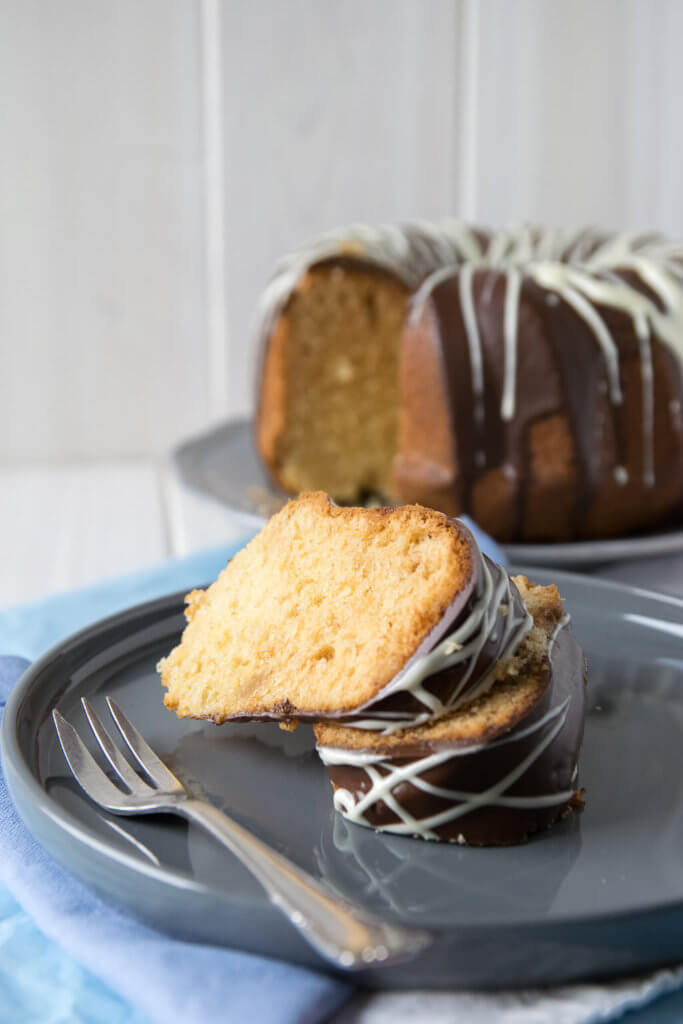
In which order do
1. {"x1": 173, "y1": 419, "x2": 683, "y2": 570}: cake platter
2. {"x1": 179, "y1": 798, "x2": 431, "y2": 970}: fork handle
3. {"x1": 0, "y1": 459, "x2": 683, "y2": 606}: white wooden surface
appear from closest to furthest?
{"x1": 179, "y1": 798, "x2": 431, "y2": 970}: fork handle < {"x1": 173, "y1": 419, "x2": 683, "y2": 570}: cake platter < {"x1": 0, "y1": 459, "x2": 683, "y2": 606}: white wooden surface

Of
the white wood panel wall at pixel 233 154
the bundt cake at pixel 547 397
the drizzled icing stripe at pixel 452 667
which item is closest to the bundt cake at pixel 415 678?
the drizzled icing stripe at pixel 452 667

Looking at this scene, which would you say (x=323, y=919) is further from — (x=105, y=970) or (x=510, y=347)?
(x=510, y=347)

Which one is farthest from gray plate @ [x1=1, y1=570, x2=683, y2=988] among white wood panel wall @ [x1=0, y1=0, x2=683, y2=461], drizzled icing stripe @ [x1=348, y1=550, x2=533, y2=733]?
white wood panel wall @ [x1=0, y1=0, x2=683, y2=461]

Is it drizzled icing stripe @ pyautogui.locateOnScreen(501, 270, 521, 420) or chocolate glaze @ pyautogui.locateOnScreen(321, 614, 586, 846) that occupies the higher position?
drizzled icing stripe @ pyautogui.locateOnScreen(501, 270, 521, 420)

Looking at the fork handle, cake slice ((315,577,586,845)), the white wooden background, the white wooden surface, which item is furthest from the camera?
the white wooden background

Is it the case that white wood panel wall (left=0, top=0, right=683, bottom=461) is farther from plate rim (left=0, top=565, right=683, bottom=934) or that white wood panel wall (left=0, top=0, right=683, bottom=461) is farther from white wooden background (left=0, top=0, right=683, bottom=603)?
plate rim (left=0, top=565, right=683, bottom=934)

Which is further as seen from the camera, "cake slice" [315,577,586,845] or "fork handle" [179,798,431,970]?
"cake slice" [315,577,586,845]

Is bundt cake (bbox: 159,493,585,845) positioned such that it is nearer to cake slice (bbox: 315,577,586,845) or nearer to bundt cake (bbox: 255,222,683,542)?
cake slice (bbox: 315,577,586,845)

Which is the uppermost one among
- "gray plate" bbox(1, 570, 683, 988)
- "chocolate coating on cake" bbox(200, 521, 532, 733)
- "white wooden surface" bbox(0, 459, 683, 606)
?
"chocolate coating on cake" bbox(200, 521, 532, 733)
